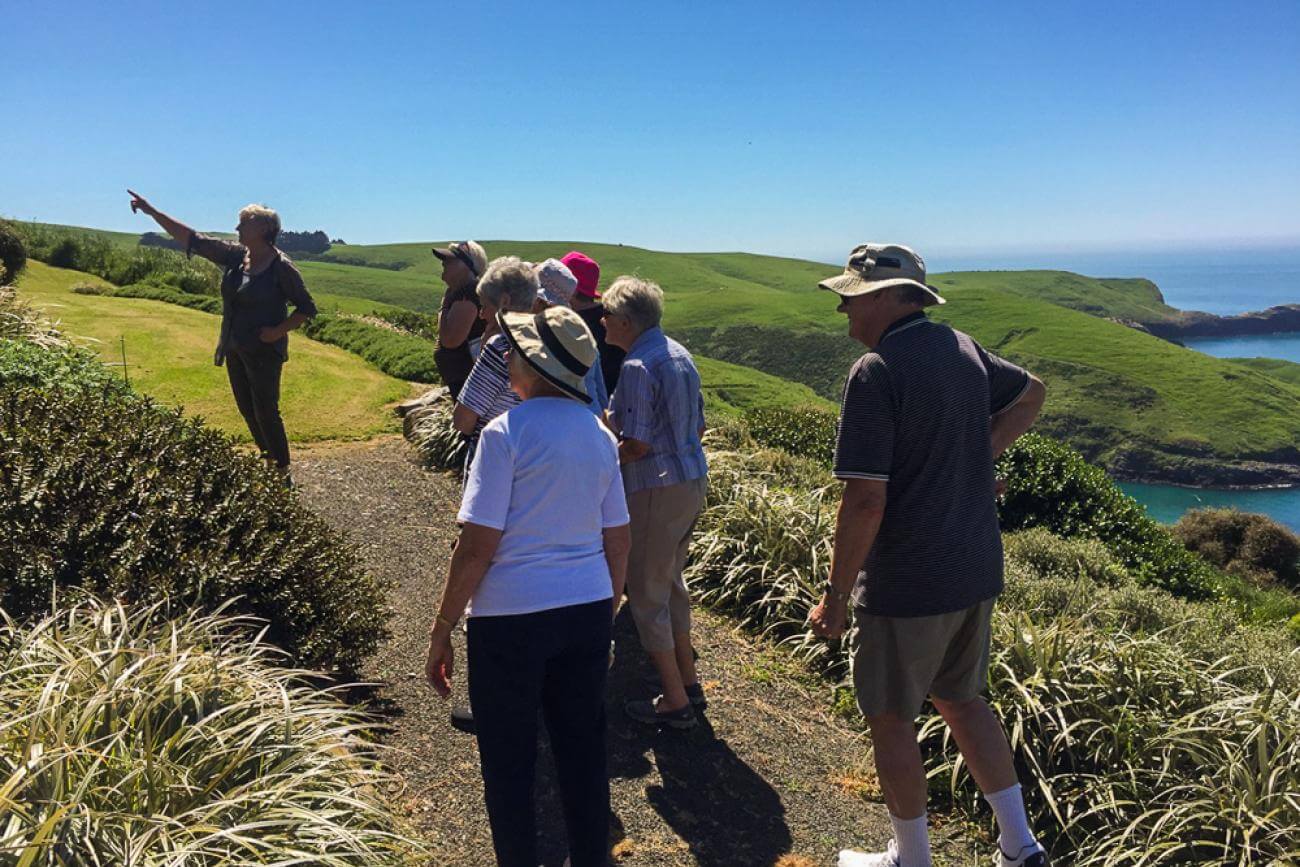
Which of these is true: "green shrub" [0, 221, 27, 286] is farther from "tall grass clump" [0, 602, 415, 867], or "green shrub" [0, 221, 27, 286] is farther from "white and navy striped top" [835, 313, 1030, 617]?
"white and navy striped top" [835, 313, 1030, 617]

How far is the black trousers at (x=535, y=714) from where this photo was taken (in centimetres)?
254

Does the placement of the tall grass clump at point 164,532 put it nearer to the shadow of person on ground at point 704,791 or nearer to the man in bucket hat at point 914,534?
the shadow of person on ground at point 704,791

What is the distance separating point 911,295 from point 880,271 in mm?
146

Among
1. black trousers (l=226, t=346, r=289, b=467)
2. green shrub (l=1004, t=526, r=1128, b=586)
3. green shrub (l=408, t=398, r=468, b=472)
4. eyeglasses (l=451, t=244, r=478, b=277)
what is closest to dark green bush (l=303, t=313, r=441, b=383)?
green shrub (l=408, t=398, r=468, b=472)

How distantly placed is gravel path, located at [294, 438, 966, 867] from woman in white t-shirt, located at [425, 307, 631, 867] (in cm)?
72

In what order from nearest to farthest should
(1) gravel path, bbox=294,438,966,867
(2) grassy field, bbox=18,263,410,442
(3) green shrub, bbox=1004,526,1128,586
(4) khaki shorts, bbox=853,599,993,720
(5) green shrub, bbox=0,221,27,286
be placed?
1. (4) khaki shorts, bbox=853,599,993,720
2. (1) gravel path, bbox=294,438,966,867
3. (3) green shrub, bbox=1004,526,1128,586
4. (2) grassy field, bbox=18,263,410,442
5. (5) green shrub, bbox=0,221,27,286

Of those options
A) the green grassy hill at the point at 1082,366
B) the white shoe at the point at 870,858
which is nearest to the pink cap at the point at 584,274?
the white shoe at the point at 870,858

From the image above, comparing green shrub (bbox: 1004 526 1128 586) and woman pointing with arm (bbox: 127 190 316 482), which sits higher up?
woman pointing with arm (bbox: 127 190 316 482)

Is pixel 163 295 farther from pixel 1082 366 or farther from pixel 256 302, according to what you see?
pixel 1082 366

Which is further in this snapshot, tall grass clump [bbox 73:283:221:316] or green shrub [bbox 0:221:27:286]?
tall grass clump [bbox 73:283:221:316]

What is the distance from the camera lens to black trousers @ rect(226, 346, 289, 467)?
6496mm

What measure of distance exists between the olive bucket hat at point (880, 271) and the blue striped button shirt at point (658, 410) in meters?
1.02

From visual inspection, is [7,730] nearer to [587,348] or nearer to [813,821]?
[587,348]

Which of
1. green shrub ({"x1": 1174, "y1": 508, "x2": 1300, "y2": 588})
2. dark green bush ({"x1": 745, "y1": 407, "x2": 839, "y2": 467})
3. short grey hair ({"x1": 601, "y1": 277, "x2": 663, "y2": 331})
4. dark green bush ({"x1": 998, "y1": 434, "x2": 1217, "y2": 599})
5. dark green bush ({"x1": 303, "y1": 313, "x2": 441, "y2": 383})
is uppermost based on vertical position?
short grey hair ({"x1": 601, "y1": 277, "x2": 663, "y2": 331})
